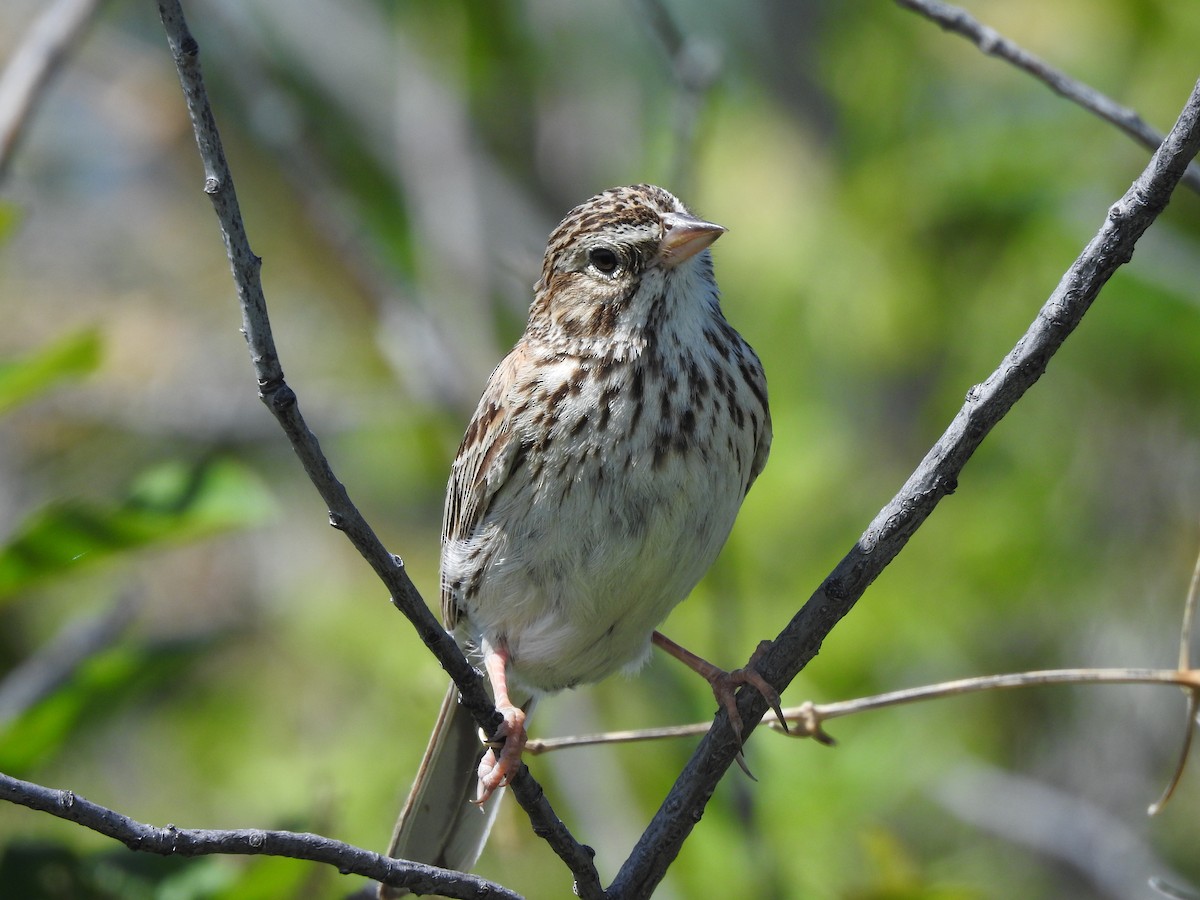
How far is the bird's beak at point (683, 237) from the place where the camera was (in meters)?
3.24

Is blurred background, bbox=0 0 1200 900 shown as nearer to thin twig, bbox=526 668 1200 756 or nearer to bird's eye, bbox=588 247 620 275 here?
thin twig, bbox=526 668 1200 756

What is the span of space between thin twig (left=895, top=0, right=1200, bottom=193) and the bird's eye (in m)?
0.87

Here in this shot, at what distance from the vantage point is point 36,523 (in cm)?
343

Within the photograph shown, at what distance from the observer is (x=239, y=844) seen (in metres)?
2.08

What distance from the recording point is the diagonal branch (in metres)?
2.12

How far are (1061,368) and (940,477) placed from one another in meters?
3.35

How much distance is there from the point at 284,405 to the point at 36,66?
2768mm

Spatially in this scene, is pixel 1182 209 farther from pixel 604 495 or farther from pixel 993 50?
pixel 604 495

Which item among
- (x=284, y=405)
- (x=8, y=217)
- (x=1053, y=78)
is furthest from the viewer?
(x=8, y=217)

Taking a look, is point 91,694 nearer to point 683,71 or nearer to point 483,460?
point 483,460

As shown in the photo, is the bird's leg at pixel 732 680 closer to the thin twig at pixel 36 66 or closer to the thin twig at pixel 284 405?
the thin twig at pixel 284 405

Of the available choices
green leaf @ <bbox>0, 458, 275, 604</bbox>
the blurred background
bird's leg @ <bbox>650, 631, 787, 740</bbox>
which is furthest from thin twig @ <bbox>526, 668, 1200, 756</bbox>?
green leaf @ <bbox>0, 458, 275, 604</bbox>

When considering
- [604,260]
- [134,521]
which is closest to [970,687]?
[604,260]

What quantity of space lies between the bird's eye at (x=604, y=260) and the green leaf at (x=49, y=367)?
1.28m
